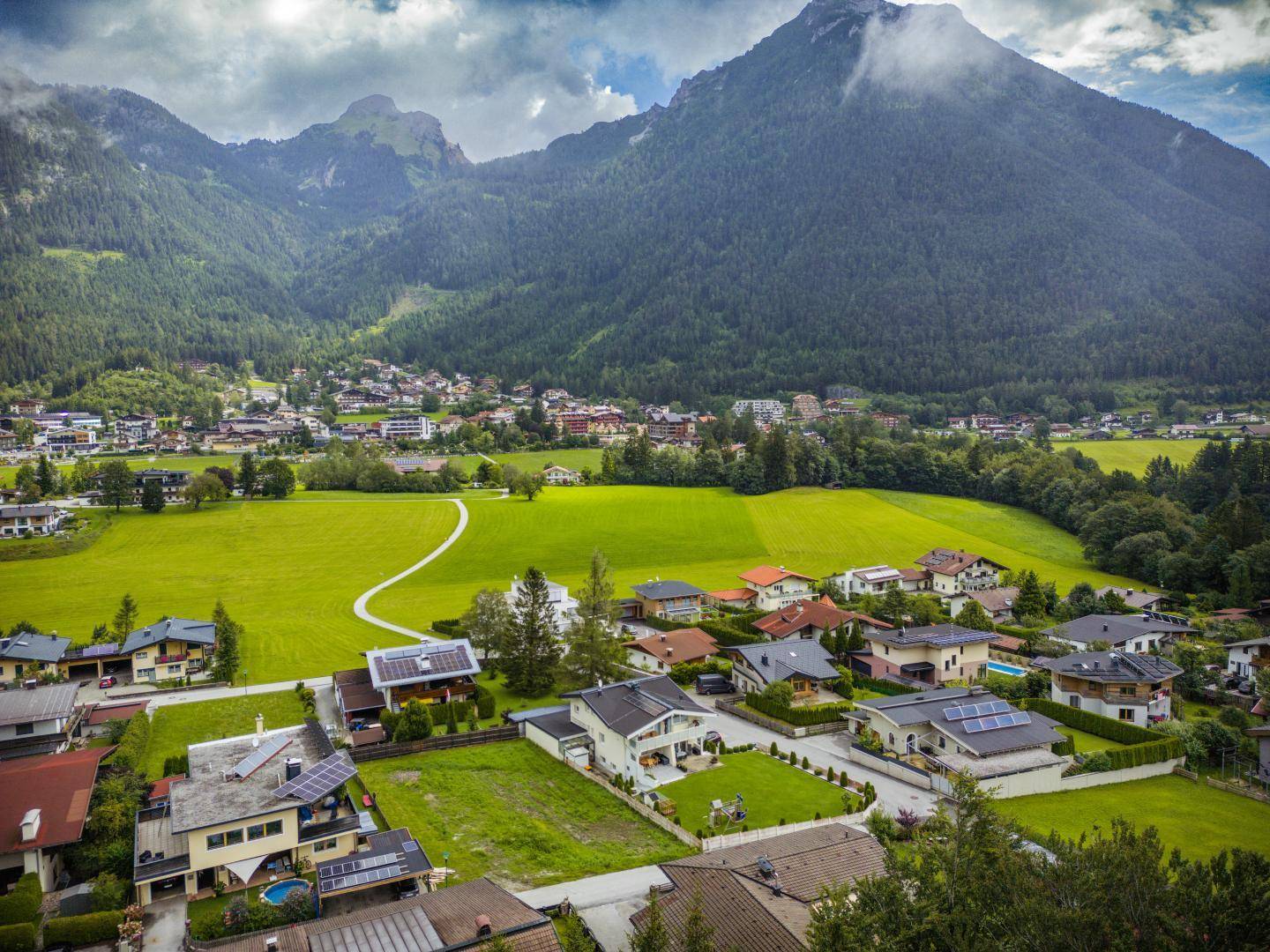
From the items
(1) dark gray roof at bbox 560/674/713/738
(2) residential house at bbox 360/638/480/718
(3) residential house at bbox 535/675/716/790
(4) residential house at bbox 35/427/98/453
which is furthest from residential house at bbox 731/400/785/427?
(3) residential house at bbox 535/675/716/790

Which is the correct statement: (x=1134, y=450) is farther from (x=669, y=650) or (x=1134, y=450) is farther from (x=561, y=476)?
(x=669, y=650)

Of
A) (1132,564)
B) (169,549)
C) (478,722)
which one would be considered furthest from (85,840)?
(1132,564)

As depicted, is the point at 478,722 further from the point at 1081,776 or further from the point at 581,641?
the point at 1081,776

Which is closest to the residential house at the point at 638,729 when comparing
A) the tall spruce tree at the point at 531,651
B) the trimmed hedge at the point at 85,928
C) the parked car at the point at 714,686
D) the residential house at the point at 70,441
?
the tall spruce tree at the point at 531,651

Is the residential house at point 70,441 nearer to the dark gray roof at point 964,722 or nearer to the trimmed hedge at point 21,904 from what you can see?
the trimmed hedge at point 21,904

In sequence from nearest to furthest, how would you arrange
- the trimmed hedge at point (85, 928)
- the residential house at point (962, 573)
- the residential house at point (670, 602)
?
the trimmed hedge at point (85, 928) → the residential house at point (670, 602) → the residential house at point (962, 573)
